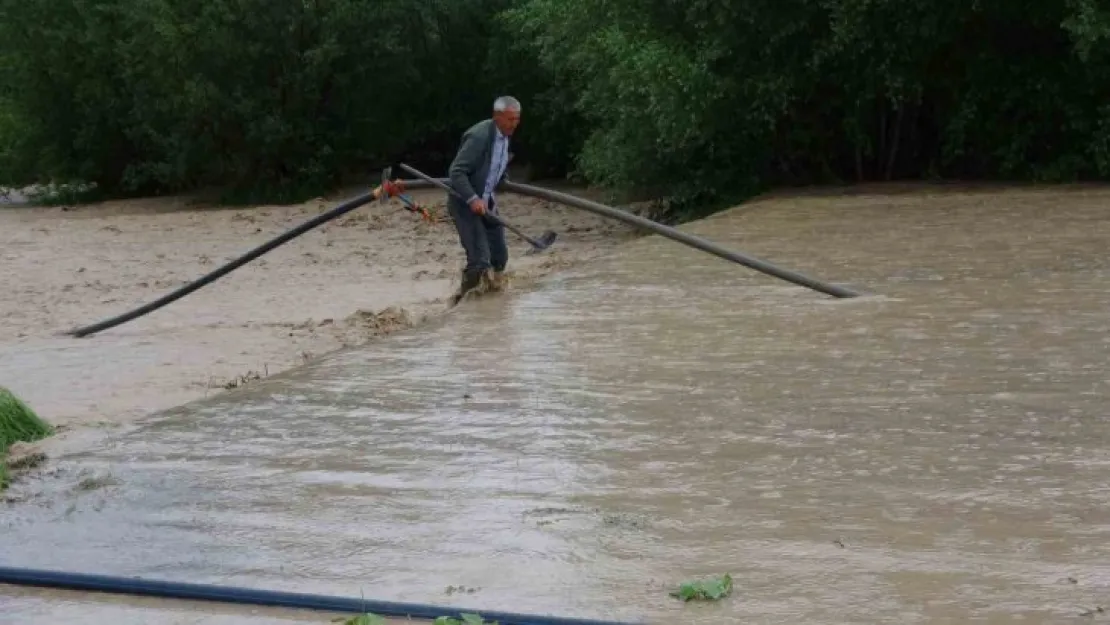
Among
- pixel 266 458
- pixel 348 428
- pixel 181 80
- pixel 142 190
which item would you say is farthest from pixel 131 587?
pixel 142 190

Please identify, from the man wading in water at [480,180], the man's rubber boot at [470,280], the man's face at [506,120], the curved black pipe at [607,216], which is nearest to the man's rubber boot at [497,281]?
the man wading in water at [480,180]

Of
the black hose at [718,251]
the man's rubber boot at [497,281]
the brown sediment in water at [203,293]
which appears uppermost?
the black hose at [718,251]

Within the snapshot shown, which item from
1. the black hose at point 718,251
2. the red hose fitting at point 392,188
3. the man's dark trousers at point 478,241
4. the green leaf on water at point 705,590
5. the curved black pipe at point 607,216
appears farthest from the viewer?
the man's dark trousers at point 478,241

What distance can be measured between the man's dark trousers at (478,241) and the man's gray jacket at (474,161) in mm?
253

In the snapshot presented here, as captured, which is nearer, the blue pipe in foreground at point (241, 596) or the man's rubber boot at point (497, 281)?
the blue pipe in foreground at point (241, 596)

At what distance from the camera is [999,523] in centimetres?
554

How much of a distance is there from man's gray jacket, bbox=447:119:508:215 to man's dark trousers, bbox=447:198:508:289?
0.25 m

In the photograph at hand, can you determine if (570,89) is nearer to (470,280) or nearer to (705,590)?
(470,280)

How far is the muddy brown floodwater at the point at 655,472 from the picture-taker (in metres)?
5.05

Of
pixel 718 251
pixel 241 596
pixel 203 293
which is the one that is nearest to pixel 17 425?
pixel 241 596

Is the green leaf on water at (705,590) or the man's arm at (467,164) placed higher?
the man's arm at (467,164)

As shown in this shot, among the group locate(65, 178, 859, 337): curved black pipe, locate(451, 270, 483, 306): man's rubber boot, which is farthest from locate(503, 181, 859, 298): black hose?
locate(451, 270, 483, 306): man's rubber boot

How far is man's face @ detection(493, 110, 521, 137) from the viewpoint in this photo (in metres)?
12.0

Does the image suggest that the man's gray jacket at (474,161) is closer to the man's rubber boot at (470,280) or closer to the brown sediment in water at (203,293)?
the man's rubber boot at (470,280)
